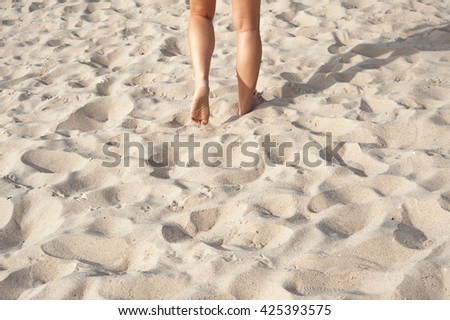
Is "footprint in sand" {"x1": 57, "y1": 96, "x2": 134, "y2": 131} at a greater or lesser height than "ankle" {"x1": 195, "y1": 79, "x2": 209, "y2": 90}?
lesser

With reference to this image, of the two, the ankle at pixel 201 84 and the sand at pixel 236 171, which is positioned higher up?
the ankle at pixel 201 84

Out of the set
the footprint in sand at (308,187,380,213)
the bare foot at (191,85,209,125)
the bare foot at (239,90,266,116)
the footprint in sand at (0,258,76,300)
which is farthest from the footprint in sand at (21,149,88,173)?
the footprint in sand at (308,187,380,213)

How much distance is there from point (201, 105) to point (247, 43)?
0.42m

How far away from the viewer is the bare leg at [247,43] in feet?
10.9

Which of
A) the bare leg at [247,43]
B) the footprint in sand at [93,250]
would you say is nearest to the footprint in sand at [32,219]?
the footprint in sand at [93,250]

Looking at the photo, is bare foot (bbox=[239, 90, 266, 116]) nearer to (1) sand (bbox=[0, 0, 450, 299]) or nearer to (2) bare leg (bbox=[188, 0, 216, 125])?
(1) sand (bbox=[0, 0, 450, 299])

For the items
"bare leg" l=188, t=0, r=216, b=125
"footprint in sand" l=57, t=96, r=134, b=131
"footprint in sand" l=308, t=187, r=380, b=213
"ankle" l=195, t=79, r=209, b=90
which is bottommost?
"footprint in sand" l=57, t=96, r=134, b=131

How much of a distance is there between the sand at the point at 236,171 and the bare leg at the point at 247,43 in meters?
0.17

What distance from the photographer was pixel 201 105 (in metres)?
3.29

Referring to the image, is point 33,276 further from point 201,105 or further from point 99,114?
point 99,114

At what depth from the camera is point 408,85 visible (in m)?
3.65

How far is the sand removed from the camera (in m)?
2.28

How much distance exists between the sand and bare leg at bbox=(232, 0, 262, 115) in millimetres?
167

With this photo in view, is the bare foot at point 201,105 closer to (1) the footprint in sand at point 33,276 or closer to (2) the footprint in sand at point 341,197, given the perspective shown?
(2) the footprint in sand at point 341,197
